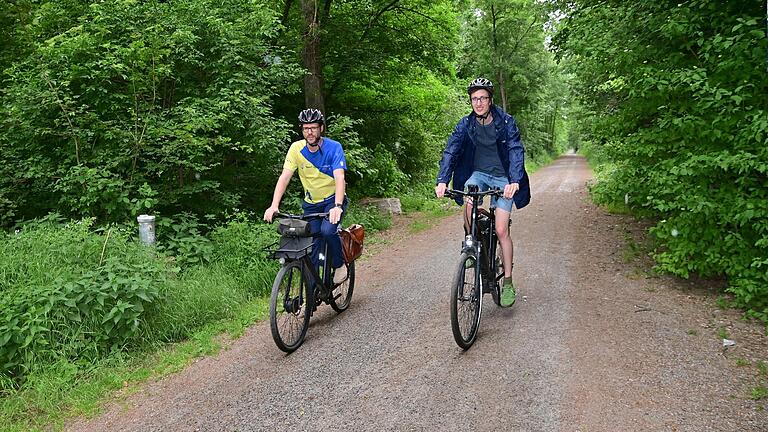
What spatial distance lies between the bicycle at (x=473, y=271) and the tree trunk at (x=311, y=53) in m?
6.60

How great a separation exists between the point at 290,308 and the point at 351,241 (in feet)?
3.65

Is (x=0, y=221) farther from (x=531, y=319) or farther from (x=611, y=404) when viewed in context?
(x=611, y=404)

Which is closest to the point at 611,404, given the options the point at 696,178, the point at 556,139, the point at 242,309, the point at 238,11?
the point at 696,178

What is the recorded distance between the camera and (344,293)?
5617 millimetres

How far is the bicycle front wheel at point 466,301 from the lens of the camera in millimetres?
4000

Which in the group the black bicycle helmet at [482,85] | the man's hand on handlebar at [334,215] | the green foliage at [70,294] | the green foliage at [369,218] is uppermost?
the black bicycle helmet at [482,85]

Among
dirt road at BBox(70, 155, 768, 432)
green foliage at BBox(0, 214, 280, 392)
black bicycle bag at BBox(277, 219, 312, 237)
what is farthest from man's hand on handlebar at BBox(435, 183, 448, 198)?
green foliage at BBox(0, 214, 280, 392)

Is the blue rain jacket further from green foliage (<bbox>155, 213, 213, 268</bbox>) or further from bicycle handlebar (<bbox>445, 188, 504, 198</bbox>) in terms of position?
green foliage (<bbox>155, 213, 213, 268</bbox>)

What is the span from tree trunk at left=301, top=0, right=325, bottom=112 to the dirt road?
18.5ft

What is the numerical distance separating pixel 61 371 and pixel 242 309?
188 centimetres

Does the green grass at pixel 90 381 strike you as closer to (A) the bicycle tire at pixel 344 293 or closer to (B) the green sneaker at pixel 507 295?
(A) the bicycle tire at pixel 344 293

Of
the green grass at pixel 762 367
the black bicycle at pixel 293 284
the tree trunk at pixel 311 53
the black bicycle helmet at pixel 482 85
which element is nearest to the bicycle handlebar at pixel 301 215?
the black bicycle at pixel 293 284

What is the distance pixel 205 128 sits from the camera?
290 inches

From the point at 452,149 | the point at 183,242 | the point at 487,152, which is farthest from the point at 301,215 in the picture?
the point at 183,242
